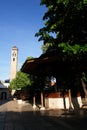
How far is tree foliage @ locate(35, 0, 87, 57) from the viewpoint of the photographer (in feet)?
32.7

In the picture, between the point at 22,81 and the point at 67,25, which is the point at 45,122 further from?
the point at 22,81

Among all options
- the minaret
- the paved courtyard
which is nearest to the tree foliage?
the paved courtyard

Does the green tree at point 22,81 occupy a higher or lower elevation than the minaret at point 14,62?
lower

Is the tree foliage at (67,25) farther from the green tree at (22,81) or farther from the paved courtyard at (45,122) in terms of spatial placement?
the green tree at (22,81)

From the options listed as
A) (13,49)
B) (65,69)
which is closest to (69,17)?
(65,69)

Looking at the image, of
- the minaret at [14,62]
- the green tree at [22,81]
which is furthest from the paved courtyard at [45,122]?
the minaret at [14,62]

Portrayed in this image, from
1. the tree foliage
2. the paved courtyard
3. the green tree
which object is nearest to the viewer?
the tree foliage

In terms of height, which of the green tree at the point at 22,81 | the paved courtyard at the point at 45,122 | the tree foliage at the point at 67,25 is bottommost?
the paved courtyard at the point at 45,122

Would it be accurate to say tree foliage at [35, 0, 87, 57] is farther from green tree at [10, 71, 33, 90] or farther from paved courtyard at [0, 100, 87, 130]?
green tree at [10, 71, 33, 90]

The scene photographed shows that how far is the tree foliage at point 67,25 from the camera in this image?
9961 mm

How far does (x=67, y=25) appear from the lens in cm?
1132

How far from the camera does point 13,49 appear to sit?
3967 inches

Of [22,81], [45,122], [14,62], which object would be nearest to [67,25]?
[45,122]

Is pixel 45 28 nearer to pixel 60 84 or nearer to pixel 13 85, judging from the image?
pixel 60 84
